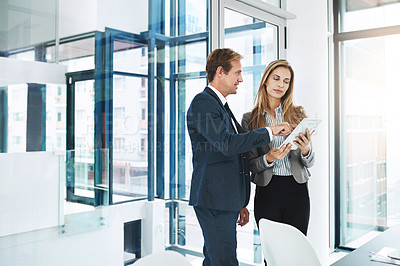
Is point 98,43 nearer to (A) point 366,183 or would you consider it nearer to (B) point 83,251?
(B) point 83,251

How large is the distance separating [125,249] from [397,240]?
150cm

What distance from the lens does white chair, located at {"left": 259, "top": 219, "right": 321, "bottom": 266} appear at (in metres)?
1.78

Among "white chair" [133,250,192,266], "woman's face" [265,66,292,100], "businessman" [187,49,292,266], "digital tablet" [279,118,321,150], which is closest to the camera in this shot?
"white chair" [133,250,192,266]

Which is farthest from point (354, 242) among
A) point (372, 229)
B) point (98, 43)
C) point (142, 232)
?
point (98, 43)

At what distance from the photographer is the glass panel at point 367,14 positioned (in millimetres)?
4469

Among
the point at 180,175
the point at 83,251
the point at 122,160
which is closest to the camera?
the point at 83,251

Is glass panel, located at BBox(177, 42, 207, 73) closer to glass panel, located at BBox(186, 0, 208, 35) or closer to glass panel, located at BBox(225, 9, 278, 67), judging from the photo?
glass panel, located at BBox(186, 0, 208, 35)

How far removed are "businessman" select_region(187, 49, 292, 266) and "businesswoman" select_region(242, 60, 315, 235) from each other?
0.32 meters

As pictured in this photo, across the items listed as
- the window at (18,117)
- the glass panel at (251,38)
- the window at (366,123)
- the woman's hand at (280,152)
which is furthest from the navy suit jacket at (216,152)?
the window at (366,123)

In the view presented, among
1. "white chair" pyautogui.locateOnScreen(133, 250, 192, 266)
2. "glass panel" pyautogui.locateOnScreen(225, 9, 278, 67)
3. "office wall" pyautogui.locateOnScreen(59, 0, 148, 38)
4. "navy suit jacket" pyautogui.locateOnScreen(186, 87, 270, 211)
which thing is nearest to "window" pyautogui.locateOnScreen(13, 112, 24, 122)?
"office wall" pyautogui.locateOnScreen(59, 0, 148, 38)

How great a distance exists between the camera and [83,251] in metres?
2.25

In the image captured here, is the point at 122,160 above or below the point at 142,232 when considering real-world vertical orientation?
above

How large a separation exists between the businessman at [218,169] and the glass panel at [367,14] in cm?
295

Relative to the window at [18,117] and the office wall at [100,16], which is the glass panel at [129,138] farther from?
the window at [18,117]
